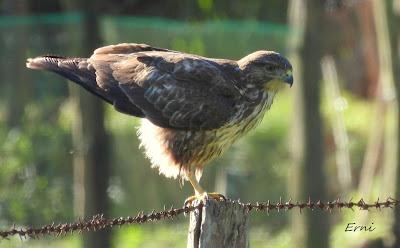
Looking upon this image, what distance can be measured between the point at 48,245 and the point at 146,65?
16.4 ft

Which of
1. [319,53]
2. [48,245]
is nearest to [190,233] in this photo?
[319,53]

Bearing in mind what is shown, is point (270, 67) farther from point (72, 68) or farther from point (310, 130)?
point (310, 130)

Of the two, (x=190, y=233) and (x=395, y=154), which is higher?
(x=395, y=154)

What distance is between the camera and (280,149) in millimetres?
13305

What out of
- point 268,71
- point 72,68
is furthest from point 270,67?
point 72,68

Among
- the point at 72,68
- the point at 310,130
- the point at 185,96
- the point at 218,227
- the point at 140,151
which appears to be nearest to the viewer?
the point at 218,227

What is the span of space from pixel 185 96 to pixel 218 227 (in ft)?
6.57

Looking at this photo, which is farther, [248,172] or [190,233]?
[248,172]

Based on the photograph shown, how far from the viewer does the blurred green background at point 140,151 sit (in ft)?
35.4

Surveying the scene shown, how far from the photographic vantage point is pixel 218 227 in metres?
5.15

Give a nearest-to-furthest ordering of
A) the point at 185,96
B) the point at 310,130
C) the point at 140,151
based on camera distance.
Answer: the point at 185,96, the point at 310,130, the point at 140,151

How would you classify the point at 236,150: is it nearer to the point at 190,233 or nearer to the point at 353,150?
the point at 353,150

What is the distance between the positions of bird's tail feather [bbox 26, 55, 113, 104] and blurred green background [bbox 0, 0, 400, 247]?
3568mm

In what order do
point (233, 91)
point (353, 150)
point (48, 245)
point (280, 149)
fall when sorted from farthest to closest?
point (353, 150), point (280, 149), point (48, 245), point (233, 91)
